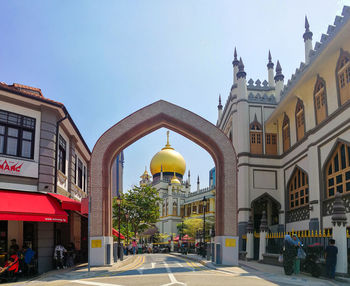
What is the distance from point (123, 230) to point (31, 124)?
112ft

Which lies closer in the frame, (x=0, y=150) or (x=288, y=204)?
(x=0, y=150)

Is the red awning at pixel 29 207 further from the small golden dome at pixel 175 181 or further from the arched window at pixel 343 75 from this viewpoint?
the small golden dome at pixel 175 181

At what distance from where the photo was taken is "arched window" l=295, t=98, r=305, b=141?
26.3 m

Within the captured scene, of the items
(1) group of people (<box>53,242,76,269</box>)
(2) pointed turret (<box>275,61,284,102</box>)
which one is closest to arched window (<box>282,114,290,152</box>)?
(2) pointed turret (<box>275,61,284,102</box>)

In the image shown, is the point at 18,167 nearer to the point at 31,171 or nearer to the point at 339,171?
the point at 31,171

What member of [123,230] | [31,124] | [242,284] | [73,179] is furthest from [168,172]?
[242,284]

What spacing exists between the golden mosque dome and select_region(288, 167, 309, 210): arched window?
155 ft

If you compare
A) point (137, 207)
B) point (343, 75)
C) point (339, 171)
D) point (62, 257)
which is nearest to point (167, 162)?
point (137, 207)

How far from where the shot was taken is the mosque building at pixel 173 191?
66719 millimetres

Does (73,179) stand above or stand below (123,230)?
above

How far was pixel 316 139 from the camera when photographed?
76.2 feet

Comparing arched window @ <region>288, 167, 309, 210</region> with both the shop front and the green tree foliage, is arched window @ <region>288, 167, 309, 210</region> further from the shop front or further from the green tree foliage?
the green tree foliage

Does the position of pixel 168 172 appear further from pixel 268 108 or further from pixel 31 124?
pixel 31 124

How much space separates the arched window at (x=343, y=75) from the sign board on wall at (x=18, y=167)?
49.4 feet
